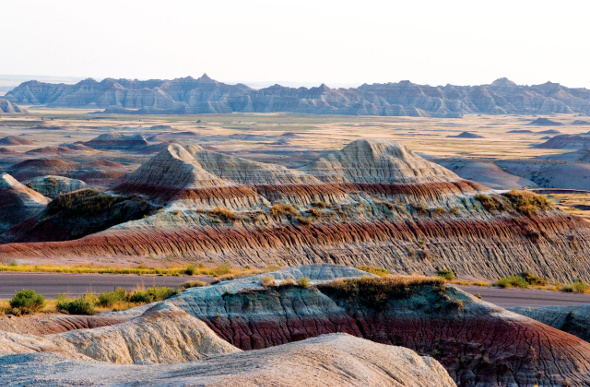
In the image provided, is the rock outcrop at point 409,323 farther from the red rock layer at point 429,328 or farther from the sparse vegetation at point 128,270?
the sparse vegetation at point 128,270

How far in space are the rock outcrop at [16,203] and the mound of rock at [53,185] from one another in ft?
24.5

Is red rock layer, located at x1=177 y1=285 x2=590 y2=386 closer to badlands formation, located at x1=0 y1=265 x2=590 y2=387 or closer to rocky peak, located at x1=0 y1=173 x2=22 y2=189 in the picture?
badlands formation, located at x1=0 y1=265 x2=590 y2=387

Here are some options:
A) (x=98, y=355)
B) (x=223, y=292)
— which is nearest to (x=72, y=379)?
(x=98, y=355)

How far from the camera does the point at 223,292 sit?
25.4 meters

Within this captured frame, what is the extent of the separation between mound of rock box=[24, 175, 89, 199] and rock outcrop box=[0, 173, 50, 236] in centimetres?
746

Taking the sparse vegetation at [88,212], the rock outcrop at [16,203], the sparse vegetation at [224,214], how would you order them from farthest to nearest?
the rock outcrop at [16,203] → the sparse vegetation at [88,212] → the sparse vegetation at [224,214]

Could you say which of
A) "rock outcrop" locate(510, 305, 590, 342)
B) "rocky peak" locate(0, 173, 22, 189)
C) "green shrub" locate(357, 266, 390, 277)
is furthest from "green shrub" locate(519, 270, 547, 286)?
"rocky peak" locate(0, 173, 22, 189)

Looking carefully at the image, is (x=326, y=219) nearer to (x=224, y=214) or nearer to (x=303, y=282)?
(x=224, y=214)

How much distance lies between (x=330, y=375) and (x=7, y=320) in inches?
441

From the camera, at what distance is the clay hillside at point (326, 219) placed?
4431cm

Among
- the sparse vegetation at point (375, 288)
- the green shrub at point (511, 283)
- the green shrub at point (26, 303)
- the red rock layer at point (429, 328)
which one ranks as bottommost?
the green shrub at point (511, 283)

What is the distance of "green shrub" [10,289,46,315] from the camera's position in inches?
858

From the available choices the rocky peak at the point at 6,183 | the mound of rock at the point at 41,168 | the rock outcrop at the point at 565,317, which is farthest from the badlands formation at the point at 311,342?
the mound of rock at the point at 41,168

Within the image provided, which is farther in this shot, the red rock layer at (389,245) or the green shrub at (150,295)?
the red rock layer at (389,245)
